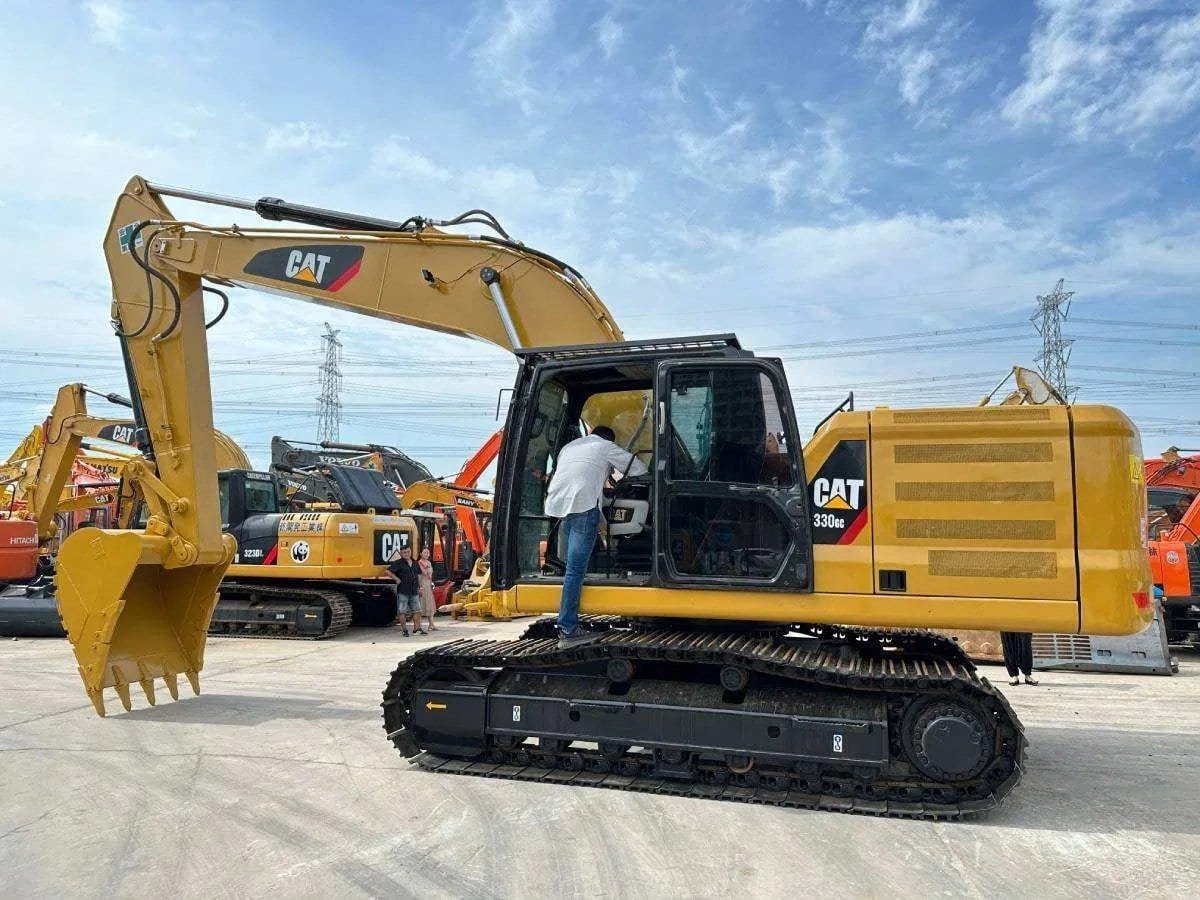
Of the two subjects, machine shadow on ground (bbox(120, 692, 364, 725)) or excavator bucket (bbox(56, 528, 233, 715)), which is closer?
excavator bucket (bbox(56, 528, 233, 715))

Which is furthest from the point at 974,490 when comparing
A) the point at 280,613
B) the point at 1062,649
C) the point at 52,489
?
the point at 280,613

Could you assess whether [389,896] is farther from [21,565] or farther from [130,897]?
[21,565]

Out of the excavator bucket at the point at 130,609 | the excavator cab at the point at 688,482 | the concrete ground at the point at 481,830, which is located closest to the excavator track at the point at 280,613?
the excavator bucket at the point at 130,609

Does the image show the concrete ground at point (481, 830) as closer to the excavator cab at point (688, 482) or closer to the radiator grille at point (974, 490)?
the excavator cab at point (688, 482)

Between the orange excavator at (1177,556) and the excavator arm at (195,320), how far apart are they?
29.6ft

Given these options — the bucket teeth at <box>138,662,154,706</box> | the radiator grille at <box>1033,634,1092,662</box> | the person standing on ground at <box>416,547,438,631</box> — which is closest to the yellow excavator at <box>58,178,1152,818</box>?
the bucket teeth at <box>138,662,154,706</box>

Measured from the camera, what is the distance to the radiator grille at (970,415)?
4824 millimetres

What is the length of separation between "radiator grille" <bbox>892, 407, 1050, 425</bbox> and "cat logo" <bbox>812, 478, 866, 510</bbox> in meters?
0.42

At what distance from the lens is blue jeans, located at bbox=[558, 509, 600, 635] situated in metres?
5.30

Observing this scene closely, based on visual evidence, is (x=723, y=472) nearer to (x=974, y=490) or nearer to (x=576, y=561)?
(x=576, y=561)

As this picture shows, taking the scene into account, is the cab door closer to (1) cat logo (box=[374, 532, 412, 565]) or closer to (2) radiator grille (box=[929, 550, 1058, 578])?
(2) radiator grille (box=[929, 550, 1058, 578])

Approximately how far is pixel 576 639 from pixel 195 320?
4503 mm

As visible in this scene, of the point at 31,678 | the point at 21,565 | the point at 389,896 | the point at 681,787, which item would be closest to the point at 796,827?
the point at 681,787

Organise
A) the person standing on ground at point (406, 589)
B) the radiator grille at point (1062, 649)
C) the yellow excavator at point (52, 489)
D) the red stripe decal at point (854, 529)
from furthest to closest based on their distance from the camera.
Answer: the person standing on ground at point (406, 589) → the radiator grille at point (1062, 649) → the yellow excavator at point (52, 489) → the red stripe decal at point (854, 529)
